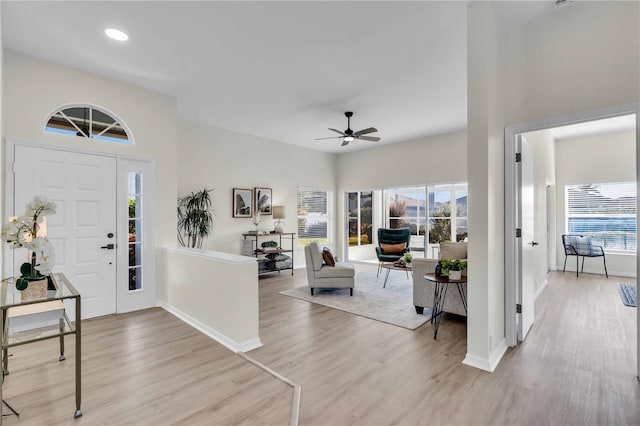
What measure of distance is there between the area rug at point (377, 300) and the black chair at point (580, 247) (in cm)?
359

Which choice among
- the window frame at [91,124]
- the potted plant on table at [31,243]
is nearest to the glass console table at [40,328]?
the potted plant on table at [31,243]

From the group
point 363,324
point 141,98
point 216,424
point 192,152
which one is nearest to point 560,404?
point 363,324

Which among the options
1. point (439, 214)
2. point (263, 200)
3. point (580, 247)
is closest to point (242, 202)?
point (263, 200)

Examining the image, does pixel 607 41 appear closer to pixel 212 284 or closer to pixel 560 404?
pixel 560 404

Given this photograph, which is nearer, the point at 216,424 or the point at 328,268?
the point at 216,424

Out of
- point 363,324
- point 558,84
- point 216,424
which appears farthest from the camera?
point 363,324

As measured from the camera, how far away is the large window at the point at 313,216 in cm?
781

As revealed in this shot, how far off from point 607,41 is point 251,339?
3.98m

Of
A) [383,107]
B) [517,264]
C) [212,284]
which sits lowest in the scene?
[212,284]

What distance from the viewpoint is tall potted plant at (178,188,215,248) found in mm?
5410

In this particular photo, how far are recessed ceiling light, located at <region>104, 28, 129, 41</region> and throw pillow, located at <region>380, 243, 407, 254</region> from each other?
569 centimetres

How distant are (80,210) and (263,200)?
3549 millimetres

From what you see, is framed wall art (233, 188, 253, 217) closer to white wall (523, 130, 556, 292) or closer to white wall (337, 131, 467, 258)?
white wall (337, 131, 467, 258)

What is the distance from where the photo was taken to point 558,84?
8.89ft
